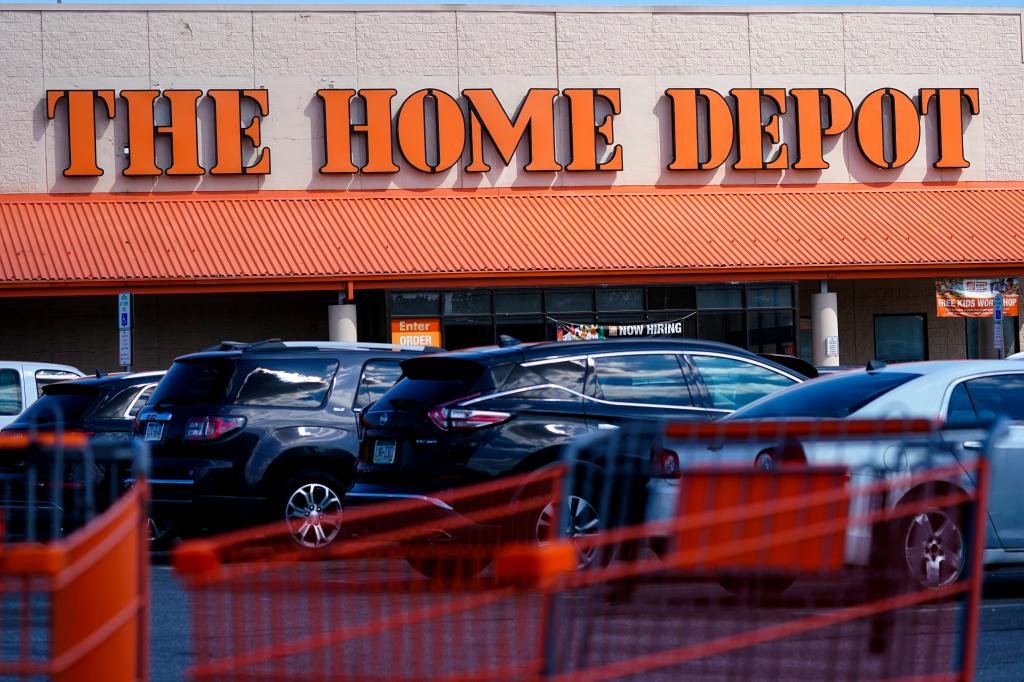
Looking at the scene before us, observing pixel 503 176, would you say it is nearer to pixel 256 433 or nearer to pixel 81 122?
pixel 81 122

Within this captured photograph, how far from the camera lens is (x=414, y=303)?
27.5m

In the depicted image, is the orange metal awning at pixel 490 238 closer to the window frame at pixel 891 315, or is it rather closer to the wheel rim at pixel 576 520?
the window frame at pixel 891 315

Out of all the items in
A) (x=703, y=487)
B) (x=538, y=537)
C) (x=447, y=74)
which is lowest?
(x=538, y=537)

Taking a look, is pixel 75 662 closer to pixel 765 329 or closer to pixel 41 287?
pixel 41 287

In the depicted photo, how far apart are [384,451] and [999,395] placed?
13.5 ft

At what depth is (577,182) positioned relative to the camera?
29.2m

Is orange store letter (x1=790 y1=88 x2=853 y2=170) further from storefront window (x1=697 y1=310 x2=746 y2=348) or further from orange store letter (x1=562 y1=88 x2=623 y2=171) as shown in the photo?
orange store letter (x1=562 y1=88 x2=623 y2=171)

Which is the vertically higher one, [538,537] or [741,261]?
[741,261]

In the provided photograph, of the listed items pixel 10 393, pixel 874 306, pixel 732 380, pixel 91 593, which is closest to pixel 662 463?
pixel 91 593

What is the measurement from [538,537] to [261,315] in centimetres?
1971

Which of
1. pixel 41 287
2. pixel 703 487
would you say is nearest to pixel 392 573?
pixel 703 487

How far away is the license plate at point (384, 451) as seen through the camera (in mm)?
9969

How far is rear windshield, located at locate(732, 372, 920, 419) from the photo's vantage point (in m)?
8.83


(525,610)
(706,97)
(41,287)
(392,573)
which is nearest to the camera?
(525,610)
